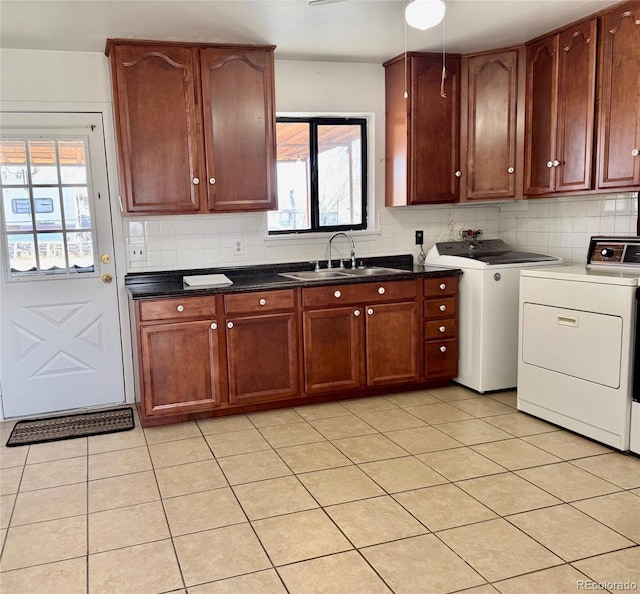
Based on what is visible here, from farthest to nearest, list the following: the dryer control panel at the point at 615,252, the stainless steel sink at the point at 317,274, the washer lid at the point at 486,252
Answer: the stainless steel sink at the point at 317,274, the washer lid at the point at 486,252, the dryer control panel at the point at 615,252

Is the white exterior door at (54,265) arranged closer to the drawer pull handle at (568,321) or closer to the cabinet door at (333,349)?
the cabinet door at (333,349)

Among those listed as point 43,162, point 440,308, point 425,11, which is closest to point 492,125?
point 440,308

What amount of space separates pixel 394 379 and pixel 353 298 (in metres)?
0.68

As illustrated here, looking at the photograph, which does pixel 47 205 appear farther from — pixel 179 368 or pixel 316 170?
pixel 316 170

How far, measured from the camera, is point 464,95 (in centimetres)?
426

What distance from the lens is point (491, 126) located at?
421 cm

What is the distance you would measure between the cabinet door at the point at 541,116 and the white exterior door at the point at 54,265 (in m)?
2.91

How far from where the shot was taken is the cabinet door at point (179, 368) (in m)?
3.55

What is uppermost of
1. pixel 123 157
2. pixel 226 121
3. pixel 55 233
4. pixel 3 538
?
pixel 226 121

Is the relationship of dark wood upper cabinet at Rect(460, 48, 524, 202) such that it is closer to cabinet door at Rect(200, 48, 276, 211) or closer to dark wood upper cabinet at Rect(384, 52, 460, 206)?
dark wood upper cabinet at Rect(384, 52, 460, 206)

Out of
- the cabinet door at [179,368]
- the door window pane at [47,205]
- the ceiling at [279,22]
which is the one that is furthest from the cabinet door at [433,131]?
the door window pane at [47,205]

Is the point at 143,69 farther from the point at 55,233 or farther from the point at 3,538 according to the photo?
the point at 3,538

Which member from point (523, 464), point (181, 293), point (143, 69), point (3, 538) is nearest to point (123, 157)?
point (143, 69)

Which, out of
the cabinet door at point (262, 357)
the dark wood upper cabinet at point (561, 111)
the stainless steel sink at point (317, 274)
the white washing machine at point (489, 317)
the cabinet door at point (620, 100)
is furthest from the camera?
the stainless steel sink at point (317, 274)
